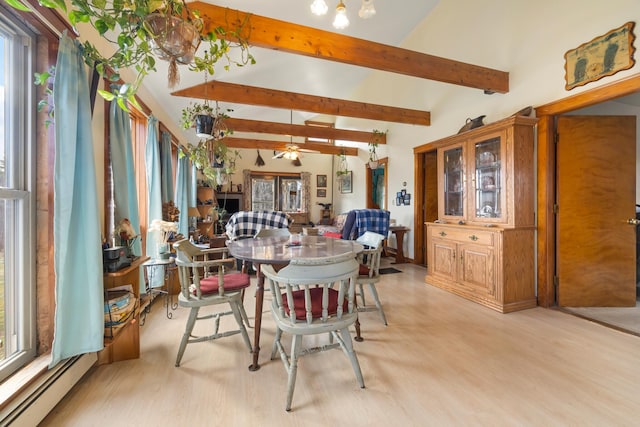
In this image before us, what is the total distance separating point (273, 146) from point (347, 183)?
249 cm

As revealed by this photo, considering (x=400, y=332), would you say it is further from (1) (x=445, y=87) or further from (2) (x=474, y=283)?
(1) (x=445, y=87)

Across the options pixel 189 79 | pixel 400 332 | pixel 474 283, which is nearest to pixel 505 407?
pixel 400 332

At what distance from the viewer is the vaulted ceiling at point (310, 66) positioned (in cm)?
245

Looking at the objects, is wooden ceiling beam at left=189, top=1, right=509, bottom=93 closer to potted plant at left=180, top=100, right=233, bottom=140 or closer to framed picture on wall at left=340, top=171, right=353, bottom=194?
potted plant at left=180, top=100, right=233, bottom=140

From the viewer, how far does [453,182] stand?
3730mm

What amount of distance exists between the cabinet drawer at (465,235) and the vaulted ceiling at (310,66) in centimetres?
170

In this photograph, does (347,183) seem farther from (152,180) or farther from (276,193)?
(152,180)

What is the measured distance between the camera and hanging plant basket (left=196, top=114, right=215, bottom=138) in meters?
2.78

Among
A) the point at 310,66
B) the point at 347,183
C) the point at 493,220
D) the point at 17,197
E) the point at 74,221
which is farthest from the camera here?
the point at 347,183

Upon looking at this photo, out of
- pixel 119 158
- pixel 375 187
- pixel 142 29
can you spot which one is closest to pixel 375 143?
pixel 375 187

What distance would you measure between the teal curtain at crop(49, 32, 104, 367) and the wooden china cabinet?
345 centimetres

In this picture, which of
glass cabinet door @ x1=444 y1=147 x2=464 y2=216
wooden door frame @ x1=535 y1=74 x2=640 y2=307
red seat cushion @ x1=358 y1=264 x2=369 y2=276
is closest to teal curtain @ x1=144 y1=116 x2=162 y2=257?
red seat cushion @ x1=358 y1=264 x2=369 y2=276

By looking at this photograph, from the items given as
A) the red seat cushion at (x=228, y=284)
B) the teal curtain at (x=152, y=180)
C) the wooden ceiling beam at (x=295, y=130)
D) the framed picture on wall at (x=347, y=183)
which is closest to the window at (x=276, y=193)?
the framed picture on wall at (x=347, y=183)

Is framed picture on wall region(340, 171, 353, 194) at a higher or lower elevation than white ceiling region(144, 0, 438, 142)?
lower
